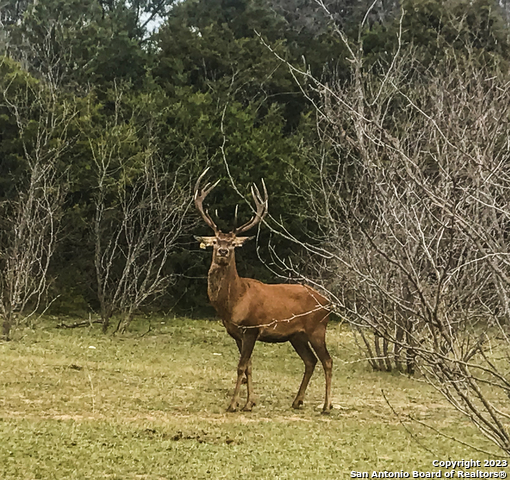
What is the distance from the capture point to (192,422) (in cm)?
637

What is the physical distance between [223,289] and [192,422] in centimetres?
142

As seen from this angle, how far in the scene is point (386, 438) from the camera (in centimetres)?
621

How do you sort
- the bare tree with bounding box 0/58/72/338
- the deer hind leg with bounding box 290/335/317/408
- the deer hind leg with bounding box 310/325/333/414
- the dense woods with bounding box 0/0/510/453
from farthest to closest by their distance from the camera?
the dense woods with bounding box 0/0/510/453 < the bare tree with bounding box 0/58/72/338 < the deer hind leg with bounding box 310/325/333/414 < the deer hind leg with bounding box 290/335/317/408

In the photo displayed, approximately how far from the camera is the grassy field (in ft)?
16.2

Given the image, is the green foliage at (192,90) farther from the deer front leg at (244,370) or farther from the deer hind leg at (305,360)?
the deer front leg at (244,370)

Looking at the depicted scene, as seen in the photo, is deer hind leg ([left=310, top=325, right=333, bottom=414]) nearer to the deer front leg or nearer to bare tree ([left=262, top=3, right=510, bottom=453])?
the deer front leg

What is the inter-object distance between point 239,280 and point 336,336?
793 cm

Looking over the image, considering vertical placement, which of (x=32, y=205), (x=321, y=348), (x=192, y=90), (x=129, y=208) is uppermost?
(x=192, y=90)

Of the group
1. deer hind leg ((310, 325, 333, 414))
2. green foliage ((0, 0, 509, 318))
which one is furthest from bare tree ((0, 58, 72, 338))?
deer hind leg ((310, 325, 333, 414))

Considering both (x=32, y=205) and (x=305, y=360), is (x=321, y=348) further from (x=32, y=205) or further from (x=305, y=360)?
Answer: (x=32, y=205)

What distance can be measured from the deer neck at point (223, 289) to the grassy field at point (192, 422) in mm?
987

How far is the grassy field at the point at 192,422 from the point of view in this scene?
4945 millimetres

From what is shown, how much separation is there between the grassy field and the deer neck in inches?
38.8

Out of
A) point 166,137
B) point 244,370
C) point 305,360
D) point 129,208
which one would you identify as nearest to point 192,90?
point 166,137
